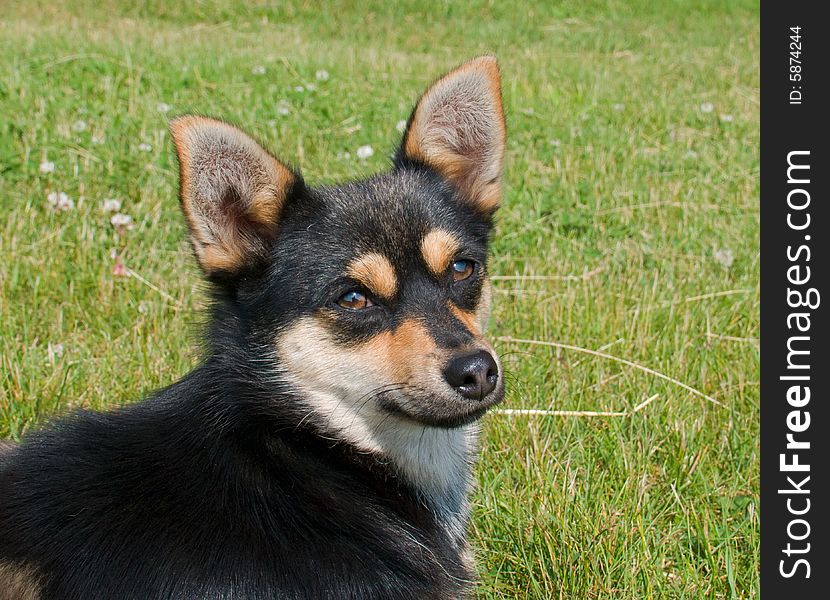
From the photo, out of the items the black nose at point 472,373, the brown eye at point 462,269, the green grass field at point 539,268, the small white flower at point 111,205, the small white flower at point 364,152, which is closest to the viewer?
the black nose at point 472,373

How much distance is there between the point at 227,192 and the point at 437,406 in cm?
97

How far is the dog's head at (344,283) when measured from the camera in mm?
2990

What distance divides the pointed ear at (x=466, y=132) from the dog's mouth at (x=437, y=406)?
0.96 metres

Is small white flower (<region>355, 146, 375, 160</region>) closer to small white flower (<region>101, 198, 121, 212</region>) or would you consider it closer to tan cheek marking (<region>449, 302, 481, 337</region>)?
small white flower (<region>101, 198, 121, 212</region>)

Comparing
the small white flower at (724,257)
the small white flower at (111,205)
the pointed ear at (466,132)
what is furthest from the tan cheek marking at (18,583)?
the small white flower at (724,257)

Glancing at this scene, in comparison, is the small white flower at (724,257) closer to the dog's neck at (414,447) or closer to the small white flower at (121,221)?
the dog's neck at (414,447)

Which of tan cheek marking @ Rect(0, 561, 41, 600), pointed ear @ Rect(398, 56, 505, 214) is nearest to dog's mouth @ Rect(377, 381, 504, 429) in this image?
pointed ear @ Rect(398, 56, 505, 214)

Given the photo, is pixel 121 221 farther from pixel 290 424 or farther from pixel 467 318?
pixel 467 318

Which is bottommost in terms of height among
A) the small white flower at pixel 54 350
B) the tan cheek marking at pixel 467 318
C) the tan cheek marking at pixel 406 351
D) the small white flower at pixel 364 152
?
the small white flower at pixel 54 350

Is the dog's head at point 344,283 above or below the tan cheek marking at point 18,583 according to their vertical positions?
above

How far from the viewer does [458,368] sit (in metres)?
2.92

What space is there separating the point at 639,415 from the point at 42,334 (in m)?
3.01

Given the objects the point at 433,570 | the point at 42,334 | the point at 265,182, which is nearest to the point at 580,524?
the point at 433,570

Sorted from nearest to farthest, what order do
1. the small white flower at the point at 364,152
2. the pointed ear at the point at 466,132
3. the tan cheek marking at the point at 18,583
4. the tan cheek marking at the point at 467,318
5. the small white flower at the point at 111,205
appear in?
the tan cheek marking at the point at 18,583, the tan cheek marking at the point at 467,318, the pointed ear at the point at 466,132, the small white flower at the point at 111,205, the small white flower at the point at 364,152
